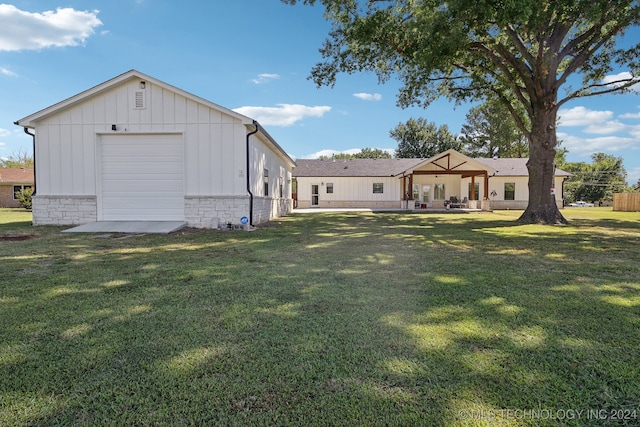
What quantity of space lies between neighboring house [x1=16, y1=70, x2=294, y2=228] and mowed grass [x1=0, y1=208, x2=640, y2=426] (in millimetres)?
5867

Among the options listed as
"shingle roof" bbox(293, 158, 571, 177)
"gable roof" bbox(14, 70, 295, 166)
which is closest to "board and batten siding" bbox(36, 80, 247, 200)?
"gable roof" bbox(14, 70, 295, 166)

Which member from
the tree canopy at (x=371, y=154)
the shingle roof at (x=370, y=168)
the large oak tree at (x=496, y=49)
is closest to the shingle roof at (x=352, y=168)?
the shingle roof at (x=370, y=168)

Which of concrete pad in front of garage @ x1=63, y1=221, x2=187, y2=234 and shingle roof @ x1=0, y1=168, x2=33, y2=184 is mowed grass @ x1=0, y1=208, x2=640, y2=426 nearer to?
concrete pad in front of garage @ x1=63, y1=221, x2=187, y2=234

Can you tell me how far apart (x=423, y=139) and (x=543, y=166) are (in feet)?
117

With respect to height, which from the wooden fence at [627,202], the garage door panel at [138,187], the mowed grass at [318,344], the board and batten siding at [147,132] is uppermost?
the board and batten siding at [147,132]

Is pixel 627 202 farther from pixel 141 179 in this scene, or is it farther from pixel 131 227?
pixel 131 227

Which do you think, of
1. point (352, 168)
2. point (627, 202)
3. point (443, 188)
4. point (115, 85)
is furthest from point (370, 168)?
point (115, 85)

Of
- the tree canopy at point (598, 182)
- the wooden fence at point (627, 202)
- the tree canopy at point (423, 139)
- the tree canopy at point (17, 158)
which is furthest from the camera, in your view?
the tree canopy at point (598, 182)

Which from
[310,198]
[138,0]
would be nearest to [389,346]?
[138,0]

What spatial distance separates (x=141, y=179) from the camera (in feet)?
36.6

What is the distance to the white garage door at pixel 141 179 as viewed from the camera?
36.3ft

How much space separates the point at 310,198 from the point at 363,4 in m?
18.0

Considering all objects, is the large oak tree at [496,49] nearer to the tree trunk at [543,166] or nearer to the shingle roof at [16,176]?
the tree trunk at [543,166]

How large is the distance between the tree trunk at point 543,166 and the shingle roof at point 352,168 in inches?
591
